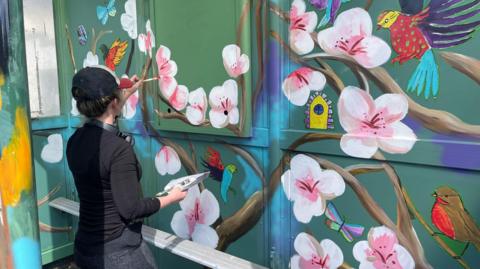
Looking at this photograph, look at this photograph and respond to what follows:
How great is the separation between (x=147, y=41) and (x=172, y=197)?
4.92 feet

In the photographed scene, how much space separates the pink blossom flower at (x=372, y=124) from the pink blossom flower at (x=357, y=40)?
162 mm

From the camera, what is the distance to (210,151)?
283 cm

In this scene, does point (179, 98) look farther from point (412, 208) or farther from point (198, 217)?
point (412, 208)

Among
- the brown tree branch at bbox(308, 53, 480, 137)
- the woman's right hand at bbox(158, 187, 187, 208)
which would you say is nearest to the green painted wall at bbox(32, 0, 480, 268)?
the brown tree branch at bbox(308, 53, 480, 137)

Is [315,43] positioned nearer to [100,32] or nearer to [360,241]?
[360,241]

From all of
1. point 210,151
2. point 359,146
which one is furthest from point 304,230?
point 210,151

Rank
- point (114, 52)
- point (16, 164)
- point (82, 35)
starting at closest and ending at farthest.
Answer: point (16, 164)
point (114, 52)
point (82, 35)

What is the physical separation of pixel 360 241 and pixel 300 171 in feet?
1.57

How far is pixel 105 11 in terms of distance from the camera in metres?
3.48

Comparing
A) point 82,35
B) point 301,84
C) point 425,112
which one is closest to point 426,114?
point 425,112

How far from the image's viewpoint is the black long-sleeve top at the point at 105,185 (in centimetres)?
182

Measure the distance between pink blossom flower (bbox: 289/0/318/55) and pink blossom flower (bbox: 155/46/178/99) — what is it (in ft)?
3.05

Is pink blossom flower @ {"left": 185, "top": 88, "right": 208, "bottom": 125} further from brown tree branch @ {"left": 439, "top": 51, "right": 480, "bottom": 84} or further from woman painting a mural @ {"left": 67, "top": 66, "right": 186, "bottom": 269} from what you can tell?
brown tree branch @ {"left": 439, "top": 51, "right": 480, "bottom": 84}

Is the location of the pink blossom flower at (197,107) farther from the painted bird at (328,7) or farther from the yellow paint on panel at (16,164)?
the yellow paint on panel at (16,164)
